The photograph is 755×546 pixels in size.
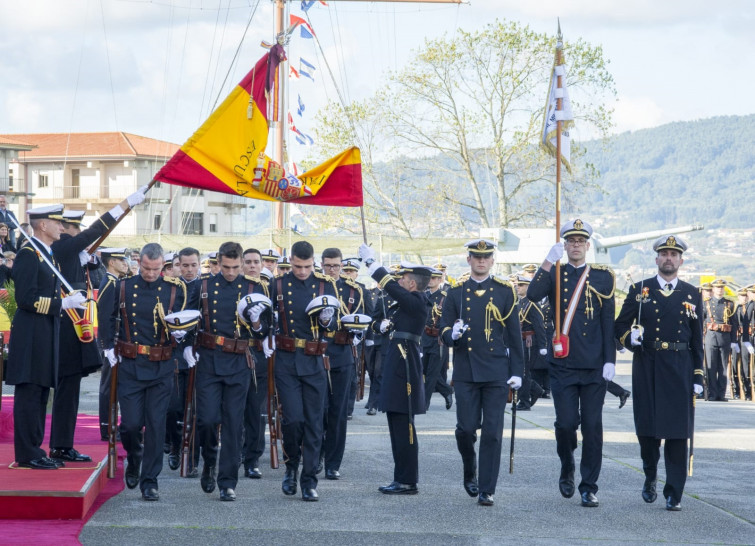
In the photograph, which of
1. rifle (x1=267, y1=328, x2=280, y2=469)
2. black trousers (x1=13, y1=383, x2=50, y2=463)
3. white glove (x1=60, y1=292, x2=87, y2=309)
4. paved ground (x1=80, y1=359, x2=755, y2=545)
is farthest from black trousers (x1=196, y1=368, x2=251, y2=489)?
black trousers (x1=13, y1=383, x2=50, y2=463)

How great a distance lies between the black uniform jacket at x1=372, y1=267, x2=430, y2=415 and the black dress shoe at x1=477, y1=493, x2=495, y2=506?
0.99 metres

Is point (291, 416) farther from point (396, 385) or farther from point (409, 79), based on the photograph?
point (409, 79)

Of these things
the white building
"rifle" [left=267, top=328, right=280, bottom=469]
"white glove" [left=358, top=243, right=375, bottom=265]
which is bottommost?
"rifle" [left=267, top=328, right=280, bottom=469]

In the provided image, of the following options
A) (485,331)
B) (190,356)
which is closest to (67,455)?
(190,356)

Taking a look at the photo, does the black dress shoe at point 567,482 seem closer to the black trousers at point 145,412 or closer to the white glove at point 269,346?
the white glove at point 269,346

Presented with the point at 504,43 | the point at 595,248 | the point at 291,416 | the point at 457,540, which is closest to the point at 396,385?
the point at 291,416

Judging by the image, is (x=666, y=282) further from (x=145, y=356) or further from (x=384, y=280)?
(x=145, y=356)

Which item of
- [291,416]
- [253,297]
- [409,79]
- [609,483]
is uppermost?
[409,79]

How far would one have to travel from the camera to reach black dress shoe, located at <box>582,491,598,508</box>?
884cm

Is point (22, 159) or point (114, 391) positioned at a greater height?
point (22, 159)

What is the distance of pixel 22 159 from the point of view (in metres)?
81.1

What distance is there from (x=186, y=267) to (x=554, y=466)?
4059mm

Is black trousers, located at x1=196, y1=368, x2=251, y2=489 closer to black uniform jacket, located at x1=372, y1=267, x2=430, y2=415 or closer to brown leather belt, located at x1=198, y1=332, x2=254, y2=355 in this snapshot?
brown leather belt, located at x1=198, y1=332, x2=254, y2=355

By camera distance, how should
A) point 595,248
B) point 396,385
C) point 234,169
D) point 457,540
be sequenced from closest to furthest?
point 457,540, point 396,385, point 234,169, point 595,248
